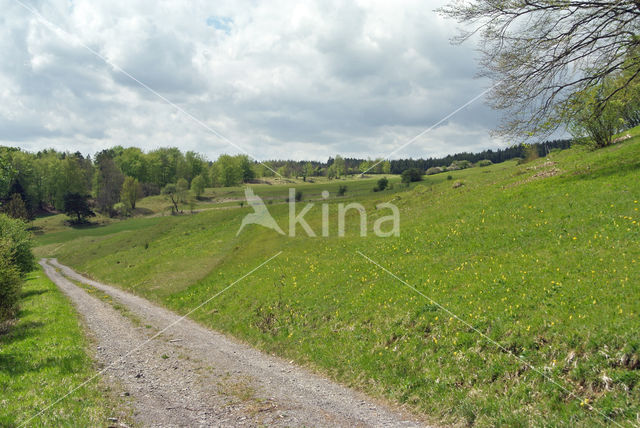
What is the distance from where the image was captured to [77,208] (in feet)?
402

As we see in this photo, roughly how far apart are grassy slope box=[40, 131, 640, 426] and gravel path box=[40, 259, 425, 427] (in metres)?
1.09

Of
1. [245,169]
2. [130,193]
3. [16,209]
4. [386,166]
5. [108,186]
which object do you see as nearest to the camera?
[16,209]

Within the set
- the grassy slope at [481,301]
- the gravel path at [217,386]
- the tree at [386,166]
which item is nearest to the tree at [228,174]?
the tree at [386,166]

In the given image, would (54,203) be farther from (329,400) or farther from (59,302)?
(329,400)

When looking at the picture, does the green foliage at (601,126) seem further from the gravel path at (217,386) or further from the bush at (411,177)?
the bush at (411,177)

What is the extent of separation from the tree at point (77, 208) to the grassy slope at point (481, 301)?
353ft

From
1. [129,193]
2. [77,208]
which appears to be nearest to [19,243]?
[77,208]

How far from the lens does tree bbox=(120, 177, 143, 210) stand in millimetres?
130500

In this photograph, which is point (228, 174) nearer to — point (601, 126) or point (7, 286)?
point (7, 286)

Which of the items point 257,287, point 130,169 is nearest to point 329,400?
point 257,287

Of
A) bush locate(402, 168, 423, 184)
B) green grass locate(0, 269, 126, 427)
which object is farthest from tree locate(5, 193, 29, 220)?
green grass locate(0, 269, 126, 427)

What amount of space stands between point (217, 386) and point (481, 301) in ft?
33.5

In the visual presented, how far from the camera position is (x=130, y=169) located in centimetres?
15375

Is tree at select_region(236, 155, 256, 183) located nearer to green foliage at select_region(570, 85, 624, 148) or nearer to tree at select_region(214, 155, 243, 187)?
tree at select_region(214, 155, 243, 187)
